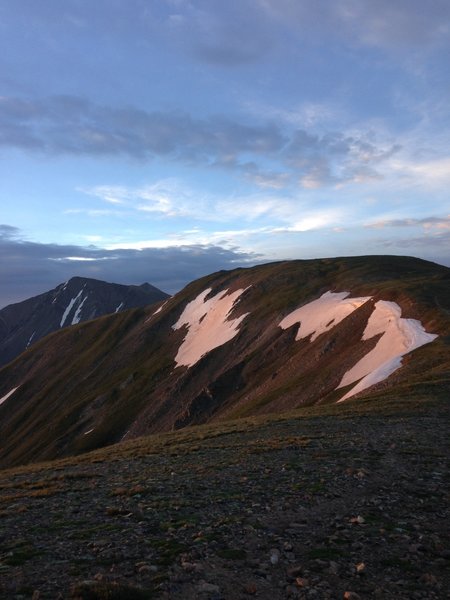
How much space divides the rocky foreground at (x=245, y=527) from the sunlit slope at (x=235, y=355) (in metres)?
18.9

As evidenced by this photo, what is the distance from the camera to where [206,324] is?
115625mm

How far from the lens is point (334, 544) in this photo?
1017cm

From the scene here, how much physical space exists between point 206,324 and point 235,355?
28135 mm

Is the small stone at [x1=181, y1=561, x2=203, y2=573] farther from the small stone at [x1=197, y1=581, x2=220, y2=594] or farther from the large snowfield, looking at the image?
the large snowfield

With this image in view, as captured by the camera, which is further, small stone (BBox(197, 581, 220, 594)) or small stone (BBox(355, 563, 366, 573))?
small stone (BBox(355, 563, 366, 573))

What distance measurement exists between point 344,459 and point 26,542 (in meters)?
11.9

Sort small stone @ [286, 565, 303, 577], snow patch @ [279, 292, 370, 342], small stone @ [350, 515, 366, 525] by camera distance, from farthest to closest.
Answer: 1. snow patch @ [279, 292, 370, 342]
2. small stone @ [350, 515, 366, 525]
3. small stone @ [286, 565, 303, 577]

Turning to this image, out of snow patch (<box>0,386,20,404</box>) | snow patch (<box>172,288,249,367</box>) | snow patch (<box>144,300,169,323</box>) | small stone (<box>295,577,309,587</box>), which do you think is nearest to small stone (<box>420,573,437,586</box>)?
small stone (<box>295,577,309,587</box>)

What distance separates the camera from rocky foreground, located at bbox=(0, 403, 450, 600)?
8484mm

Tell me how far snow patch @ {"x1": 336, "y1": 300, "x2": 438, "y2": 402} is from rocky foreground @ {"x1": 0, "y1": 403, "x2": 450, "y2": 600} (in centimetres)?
2223

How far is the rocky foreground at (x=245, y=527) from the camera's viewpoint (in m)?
8.48

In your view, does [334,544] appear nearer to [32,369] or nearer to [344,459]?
[344,459]

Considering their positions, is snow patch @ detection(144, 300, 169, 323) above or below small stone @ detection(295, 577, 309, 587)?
below

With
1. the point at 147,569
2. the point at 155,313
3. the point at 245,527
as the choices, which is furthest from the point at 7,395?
the point at 147,569
